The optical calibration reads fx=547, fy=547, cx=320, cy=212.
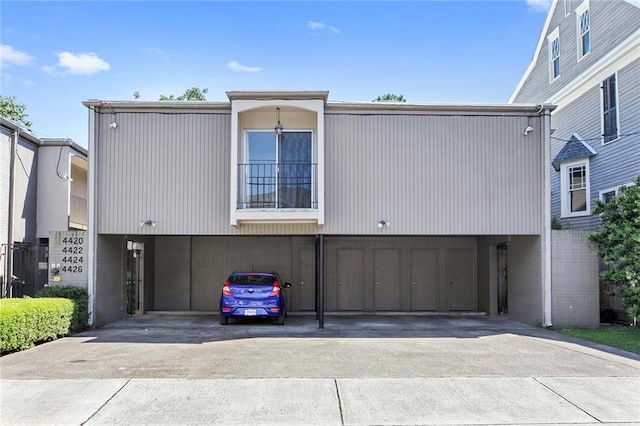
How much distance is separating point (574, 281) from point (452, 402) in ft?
25.8

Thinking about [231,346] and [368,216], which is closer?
[231,346]

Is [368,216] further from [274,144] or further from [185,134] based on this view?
[185,134]

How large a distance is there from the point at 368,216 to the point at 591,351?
5398 millimetres

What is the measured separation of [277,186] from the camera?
1262cm

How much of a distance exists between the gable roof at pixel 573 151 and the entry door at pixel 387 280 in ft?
19.3

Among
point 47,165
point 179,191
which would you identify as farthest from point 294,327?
point 47,165

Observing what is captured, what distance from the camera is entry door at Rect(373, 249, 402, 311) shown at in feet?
53.3

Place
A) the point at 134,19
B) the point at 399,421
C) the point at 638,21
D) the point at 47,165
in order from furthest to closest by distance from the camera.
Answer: the point at 47,165, the point at 638,21, the point at 134,19, the point at 399,421

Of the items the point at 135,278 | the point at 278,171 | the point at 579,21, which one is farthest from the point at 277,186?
the point at 579,21

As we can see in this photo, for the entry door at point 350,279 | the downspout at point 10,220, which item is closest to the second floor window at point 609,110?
the entry door at point 350,279

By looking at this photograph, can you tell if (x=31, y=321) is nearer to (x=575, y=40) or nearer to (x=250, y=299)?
(x=250, y=299)

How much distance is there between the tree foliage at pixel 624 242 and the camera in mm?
11477

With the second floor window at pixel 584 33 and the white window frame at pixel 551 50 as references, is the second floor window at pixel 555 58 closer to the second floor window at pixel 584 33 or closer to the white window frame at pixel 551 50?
the white window frame at pixel 551 50

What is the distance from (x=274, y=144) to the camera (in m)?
13.0
